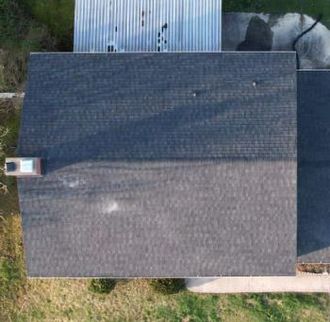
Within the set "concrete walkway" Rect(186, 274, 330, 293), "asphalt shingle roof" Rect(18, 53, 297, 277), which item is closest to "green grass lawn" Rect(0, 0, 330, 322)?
"concrete walkway" Rect(186, 274, 330, 293)

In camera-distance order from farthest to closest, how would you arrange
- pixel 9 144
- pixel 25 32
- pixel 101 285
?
pixel 25 32 → pixel 9 144 → pixel 101 285

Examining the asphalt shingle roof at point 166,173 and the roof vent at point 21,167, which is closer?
the roof vent at point 21,167

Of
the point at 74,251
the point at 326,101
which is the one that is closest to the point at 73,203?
the point at 74,251

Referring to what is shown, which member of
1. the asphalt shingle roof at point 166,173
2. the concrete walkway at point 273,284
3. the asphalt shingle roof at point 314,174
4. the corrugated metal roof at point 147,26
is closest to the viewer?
the asphalt shingle roof at point 166,173

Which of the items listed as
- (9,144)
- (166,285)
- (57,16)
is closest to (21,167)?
(9,144)

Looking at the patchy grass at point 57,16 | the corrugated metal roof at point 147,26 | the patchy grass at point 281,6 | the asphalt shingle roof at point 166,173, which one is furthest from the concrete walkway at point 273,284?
the patchy grass at point 57,16

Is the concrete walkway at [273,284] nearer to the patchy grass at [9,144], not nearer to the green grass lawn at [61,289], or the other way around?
the green grass lawn at [61,289]

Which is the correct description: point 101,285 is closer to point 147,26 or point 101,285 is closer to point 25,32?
point 147,26
